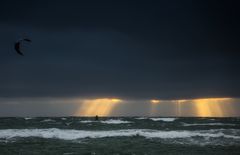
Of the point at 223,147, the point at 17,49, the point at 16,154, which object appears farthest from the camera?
the point at 223,147

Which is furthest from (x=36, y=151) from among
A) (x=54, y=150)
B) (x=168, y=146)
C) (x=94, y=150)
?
(x=168, y=146)

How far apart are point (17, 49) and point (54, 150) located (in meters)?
11.2

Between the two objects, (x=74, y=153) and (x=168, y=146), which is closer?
(x=74, y=153)

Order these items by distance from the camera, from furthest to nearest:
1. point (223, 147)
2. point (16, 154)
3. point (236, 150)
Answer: point (223, 147)
point (236, 150)
point (16, 154)

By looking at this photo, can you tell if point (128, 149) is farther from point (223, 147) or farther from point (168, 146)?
point (223, 147)

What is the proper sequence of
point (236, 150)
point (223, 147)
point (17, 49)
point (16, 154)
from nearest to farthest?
point (17, 49) → point (16, 154) → point (236, 150) → point (223, 147)

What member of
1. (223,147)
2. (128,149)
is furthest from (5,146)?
(223,147)

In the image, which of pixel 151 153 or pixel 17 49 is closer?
pixel 17 49

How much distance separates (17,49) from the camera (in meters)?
15.1

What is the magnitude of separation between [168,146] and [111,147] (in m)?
3.98

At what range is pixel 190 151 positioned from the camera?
79.9 feet

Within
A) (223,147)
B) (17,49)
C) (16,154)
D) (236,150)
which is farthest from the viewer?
(223,147)

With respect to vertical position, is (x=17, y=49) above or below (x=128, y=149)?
above

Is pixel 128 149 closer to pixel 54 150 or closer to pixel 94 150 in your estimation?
pixel 94 150
